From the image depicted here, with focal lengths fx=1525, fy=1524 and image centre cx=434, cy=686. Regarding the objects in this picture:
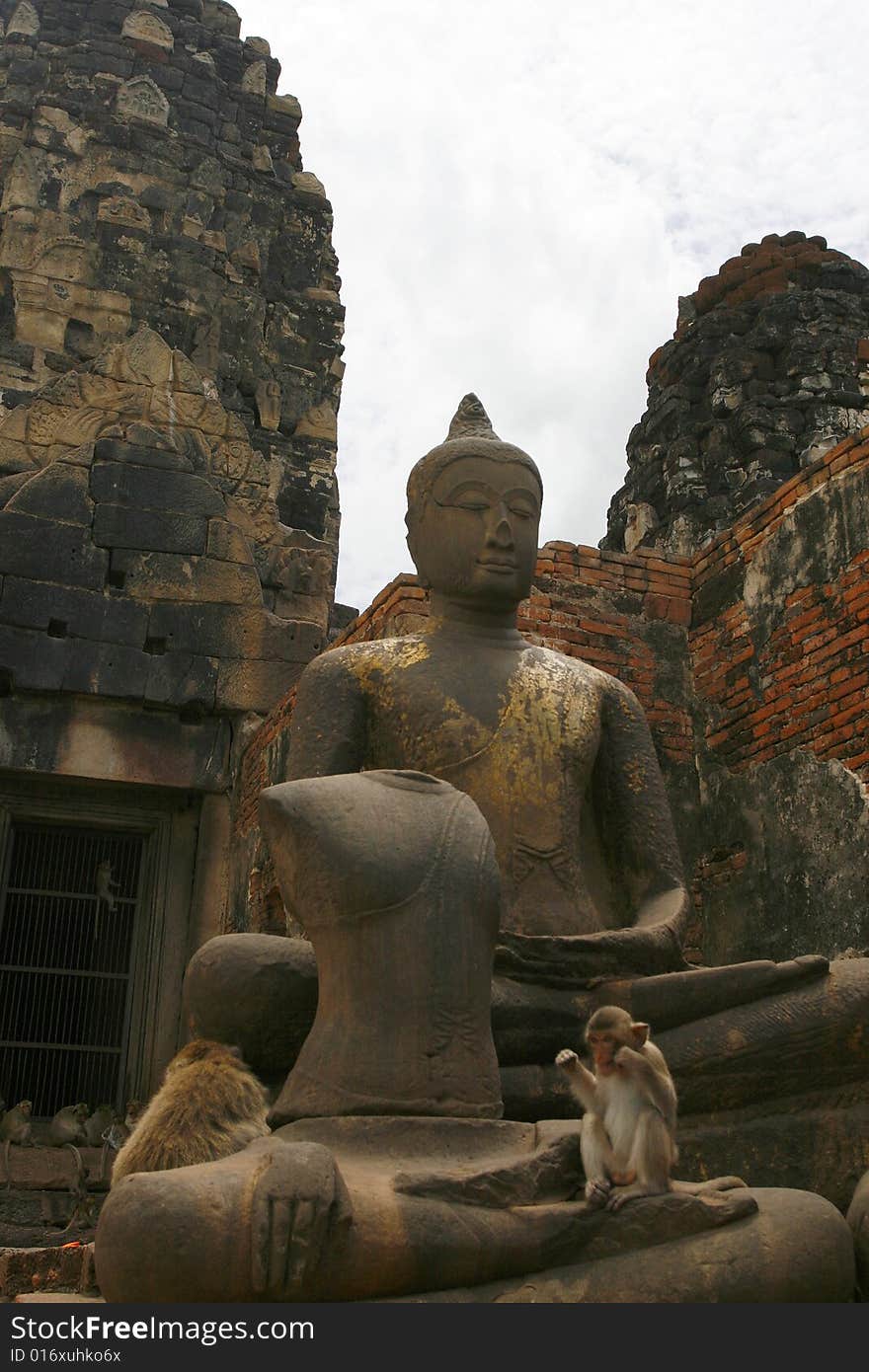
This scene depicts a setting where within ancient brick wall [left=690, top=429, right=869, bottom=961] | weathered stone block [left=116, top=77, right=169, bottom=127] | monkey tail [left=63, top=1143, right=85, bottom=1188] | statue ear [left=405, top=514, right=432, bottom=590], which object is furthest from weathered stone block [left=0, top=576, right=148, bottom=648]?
weathered stone block [left=116, top=77, right=169, bottom=127]

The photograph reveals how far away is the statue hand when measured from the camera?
108 inches

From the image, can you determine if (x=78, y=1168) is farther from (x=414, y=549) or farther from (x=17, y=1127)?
(x=414, y=549)

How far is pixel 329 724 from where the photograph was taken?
4414mm

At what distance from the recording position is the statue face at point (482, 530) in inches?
181

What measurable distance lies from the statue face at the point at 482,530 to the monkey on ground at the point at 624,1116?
176cm

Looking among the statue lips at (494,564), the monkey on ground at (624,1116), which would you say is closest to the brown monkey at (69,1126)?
the statue lips at (494,564)

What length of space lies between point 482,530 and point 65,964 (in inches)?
194

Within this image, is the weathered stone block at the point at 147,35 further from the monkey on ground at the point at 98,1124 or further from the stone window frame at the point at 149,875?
the monkey on ground at the point at 98,1124

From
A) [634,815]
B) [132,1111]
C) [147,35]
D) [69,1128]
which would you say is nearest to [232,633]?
[132,1111]

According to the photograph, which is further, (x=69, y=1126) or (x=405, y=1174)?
(x=69, y=1126)

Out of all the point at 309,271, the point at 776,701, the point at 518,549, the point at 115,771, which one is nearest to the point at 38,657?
the point at 115,771

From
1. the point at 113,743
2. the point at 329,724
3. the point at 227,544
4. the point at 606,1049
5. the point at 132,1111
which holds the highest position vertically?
the point at 227,544

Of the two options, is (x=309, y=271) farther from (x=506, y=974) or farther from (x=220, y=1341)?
(x=220, y=1341)

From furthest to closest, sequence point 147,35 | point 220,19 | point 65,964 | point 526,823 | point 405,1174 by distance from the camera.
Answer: point 220,19, point 147,35, point 65,964, point 526,823, point 405,1174
